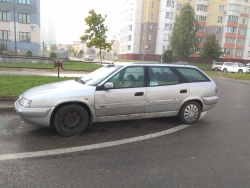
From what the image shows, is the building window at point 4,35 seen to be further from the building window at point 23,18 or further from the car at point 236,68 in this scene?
the car at point 236,68

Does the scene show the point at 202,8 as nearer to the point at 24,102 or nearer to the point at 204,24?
the point at 204,24

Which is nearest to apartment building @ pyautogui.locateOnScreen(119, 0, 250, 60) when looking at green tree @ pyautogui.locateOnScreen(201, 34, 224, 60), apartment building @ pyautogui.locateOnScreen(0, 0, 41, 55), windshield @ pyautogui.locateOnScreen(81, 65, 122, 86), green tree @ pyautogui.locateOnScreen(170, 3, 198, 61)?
green tree @ pyautogui.locateOnScreen(170, 3, 198, 61)

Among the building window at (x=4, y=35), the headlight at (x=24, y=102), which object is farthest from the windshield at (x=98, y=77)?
the building window at (x=4, y=35)

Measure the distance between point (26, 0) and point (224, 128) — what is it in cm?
4215

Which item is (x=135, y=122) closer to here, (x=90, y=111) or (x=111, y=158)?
(x=90, y=111)

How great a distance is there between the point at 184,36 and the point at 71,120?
1678 inches

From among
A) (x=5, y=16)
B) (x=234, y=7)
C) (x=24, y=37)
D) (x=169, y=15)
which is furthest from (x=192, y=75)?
(x=234, y=7)

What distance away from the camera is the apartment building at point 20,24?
36766mm

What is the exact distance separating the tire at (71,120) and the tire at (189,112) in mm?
2429

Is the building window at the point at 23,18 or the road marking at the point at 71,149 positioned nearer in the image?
the road marking at the point at 71,149

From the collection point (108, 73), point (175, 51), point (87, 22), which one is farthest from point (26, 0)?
point (108, 73)

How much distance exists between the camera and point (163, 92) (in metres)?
4.95

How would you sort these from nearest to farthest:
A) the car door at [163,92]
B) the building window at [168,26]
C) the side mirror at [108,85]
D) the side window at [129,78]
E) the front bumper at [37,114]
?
the front bumper at [37,114], the side mirror at [108,85], the side window at [129,78], the car door at [163,92], the building window at [168,26]

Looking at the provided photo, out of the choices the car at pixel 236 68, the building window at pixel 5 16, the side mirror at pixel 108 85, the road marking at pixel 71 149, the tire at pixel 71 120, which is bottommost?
the road marking at pixel 71 149
